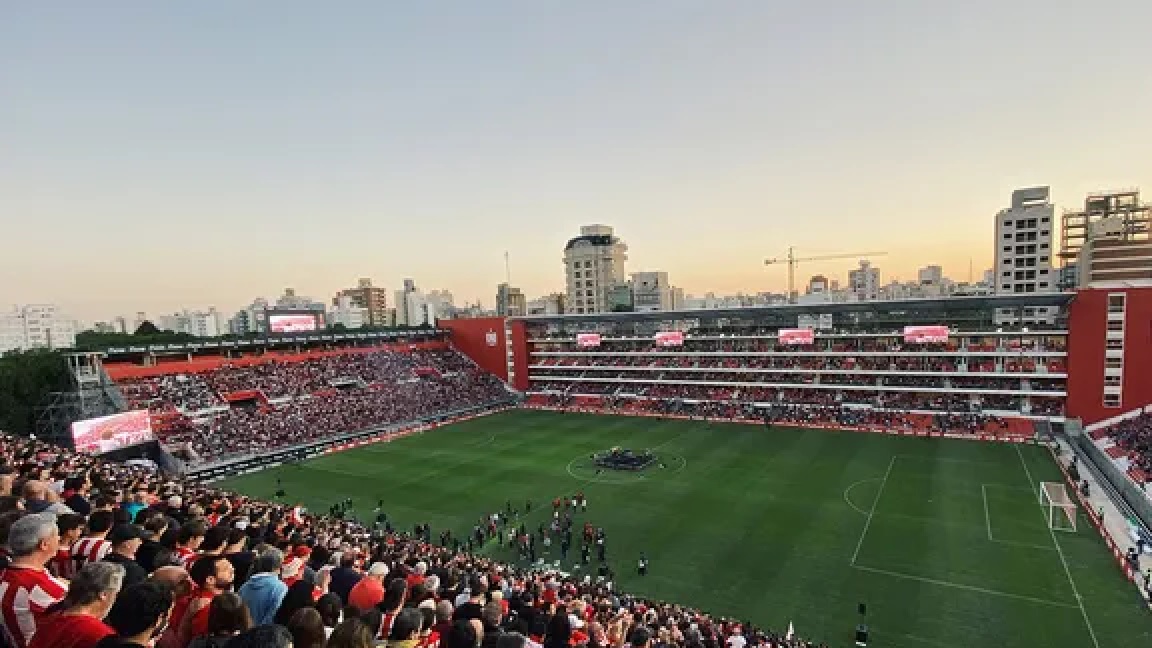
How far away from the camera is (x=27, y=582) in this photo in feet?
14.1

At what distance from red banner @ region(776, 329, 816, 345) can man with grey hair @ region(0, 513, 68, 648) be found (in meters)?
51.6

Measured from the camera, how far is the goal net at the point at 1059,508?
24859 mm

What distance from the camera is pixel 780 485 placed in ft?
104

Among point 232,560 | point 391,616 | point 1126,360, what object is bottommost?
point 1126,360

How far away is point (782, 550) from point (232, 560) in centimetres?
2251

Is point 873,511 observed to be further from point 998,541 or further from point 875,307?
point 875,307

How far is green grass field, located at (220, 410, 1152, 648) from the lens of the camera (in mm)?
18562

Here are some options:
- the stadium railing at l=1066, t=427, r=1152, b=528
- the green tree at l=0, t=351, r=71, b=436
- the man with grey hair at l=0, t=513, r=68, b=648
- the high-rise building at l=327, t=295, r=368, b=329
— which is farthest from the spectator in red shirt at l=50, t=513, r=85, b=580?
the high-rise building at l=327, t=295, r=368, b=329

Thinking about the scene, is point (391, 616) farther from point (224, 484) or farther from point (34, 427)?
point (34, 427)

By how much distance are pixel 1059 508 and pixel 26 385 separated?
67079mm

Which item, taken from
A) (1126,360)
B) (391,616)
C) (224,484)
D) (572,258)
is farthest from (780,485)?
(572,258)

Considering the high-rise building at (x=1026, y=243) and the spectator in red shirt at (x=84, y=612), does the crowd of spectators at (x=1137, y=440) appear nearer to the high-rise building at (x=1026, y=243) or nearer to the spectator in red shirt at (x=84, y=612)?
the spectator in red shirt at (x=84, y=612)

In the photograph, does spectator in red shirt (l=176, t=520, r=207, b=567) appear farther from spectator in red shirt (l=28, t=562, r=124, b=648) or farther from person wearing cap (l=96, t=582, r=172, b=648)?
person wearing cap (l=96, t=582, r=172, b=648)

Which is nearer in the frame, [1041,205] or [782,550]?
[782,550]
